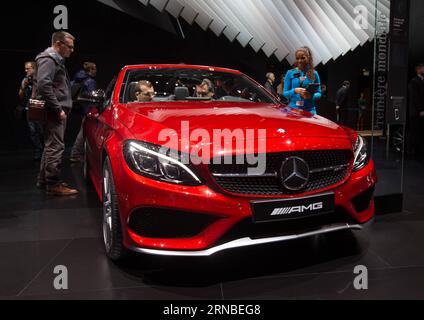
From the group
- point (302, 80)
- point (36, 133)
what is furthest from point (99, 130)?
point (36, 133)

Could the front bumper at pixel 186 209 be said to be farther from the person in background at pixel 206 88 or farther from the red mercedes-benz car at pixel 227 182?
the person in background at pixel 206 88

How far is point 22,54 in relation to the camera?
763cm

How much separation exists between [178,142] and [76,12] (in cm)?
680

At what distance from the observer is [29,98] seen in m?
6.34

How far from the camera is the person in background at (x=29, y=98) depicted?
21.0 ft

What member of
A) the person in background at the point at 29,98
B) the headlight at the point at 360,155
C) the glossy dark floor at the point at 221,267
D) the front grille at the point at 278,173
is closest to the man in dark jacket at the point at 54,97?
the glossy dark floor at the point at 221,267

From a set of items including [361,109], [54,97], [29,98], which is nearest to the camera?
[54,97]

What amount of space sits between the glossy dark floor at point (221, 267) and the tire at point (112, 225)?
0.11 meters

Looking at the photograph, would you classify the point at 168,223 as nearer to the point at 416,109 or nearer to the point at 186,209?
the point at 186,209

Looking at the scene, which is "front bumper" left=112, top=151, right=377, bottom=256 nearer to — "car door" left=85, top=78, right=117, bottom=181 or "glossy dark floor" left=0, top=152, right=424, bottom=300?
"glossy dark floor" left=0, top=152, right=424, bottom=300

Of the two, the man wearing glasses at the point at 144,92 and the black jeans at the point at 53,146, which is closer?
the man wearing glasses at the point at 144,92

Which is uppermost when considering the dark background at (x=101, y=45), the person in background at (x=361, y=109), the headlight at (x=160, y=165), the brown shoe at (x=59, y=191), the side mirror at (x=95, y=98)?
the dark background at (x=101, y=45)

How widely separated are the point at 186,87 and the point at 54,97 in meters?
1.49
